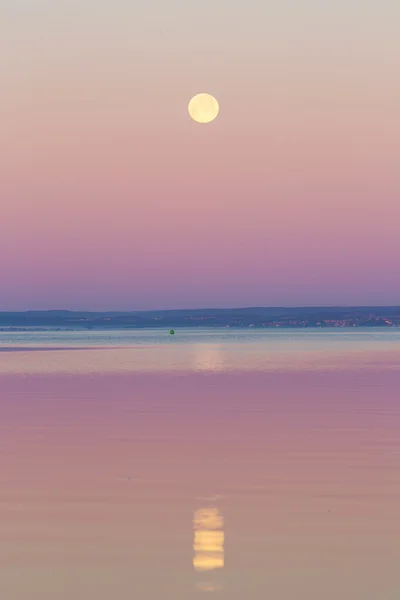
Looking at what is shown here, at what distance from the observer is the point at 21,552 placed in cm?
1444

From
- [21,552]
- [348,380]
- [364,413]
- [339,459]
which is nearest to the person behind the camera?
[21,552]

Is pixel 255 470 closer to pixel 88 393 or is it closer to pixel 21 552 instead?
pixel 21 552

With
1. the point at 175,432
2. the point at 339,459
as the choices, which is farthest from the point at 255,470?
the point at 175,432

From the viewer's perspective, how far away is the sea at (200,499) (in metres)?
13.0

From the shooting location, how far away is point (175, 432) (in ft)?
92.5

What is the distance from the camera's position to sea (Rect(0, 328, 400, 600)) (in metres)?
13.0

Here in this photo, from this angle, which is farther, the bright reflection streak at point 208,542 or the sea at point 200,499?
the bright reflection streak at point 208,542

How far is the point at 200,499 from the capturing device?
18.2 metres

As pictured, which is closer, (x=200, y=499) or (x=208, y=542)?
(x=208, y=542)

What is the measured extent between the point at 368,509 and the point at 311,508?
0.83m

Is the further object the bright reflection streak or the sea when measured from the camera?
the bright reflection streak

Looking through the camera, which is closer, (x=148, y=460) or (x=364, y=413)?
(x=148, y=460)

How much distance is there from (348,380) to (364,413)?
15.4 meters

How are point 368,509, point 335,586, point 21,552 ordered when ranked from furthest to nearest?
point 368,509 < point 21,552 < point 335,586
